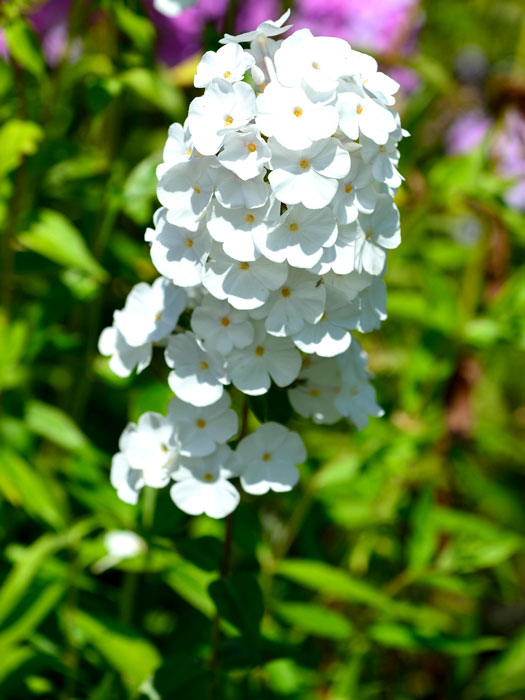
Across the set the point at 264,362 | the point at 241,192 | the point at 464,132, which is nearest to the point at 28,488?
the point at 264,362

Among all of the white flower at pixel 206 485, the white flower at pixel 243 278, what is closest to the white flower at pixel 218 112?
the white flower at pixel 243 278

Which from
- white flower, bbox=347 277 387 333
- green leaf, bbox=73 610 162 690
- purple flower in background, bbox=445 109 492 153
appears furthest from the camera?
purple flower in background, bbox=445 109 492 153

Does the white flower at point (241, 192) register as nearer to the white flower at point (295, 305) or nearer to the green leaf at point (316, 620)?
the white flower at point (295, 305)

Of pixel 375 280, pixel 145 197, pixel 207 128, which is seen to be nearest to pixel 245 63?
pixel 207 128

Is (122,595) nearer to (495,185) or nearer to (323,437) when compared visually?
(323,437)

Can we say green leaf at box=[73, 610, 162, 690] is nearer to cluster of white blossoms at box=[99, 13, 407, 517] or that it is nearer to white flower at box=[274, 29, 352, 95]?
cluster of white blossoms at box=[99, 13, 407, 517]

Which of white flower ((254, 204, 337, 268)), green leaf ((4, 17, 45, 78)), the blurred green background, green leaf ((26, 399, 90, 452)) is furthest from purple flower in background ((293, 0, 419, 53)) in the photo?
white flower ((254, 204, 337, 268))
